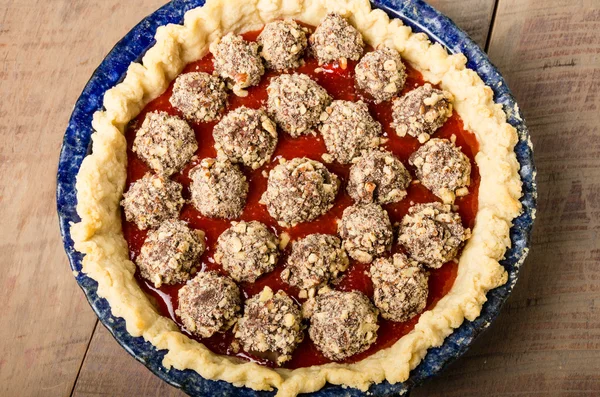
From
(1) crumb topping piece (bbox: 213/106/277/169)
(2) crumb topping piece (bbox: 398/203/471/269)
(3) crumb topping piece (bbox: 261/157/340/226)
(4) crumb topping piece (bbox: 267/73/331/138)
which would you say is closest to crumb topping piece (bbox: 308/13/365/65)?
(4) crumb topping piece (bbox: 267/73/331/138)

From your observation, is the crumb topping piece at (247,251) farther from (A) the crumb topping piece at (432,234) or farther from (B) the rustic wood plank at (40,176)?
(B) the rustic wood plank at (40,176)

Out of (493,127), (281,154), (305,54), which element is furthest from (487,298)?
(305,54)

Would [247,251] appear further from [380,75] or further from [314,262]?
[380,75]

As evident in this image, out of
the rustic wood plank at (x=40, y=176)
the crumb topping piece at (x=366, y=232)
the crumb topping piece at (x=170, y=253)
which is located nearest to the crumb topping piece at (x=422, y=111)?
the crumb topping piece at (x=366, y=232)

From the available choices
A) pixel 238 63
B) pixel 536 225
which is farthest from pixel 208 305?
pixel 536 225

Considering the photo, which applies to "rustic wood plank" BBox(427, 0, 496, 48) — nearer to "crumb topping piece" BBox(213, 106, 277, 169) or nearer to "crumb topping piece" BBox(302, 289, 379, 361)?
"crumb topping piece" BBox(213, 106, 277, 169)
